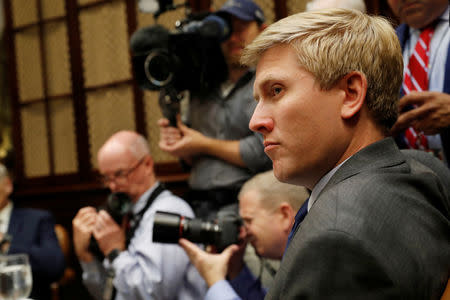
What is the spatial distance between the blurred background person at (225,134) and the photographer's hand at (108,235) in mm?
329

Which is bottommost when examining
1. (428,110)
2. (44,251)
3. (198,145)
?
(44,251)

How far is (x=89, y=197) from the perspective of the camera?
341cm

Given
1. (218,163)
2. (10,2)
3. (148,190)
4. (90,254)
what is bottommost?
(90,254)

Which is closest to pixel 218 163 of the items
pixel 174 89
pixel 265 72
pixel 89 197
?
pixel 174 89

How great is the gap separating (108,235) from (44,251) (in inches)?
31.6

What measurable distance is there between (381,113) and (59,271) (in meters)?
2.25

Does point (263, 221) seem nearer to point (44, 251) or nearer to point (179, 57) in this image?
point (179, 57)

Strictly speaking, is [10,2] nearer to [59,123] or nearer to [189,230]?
[59,123]

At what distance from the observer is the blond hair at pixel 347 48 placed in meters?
0.80

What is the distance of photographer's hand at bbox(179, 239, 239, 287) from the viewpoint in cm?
147

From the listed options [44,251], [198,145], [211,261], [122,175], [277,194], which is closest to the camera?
[211,261]

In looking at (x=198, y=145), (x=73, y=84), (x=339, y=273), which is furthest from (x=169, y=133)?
(x=73, y=84)

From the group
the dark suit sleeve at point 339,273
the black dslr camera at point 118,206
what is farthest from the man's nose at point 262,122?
the black dslr camera at point 118,206

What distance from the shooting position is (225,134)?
6.52 ft
